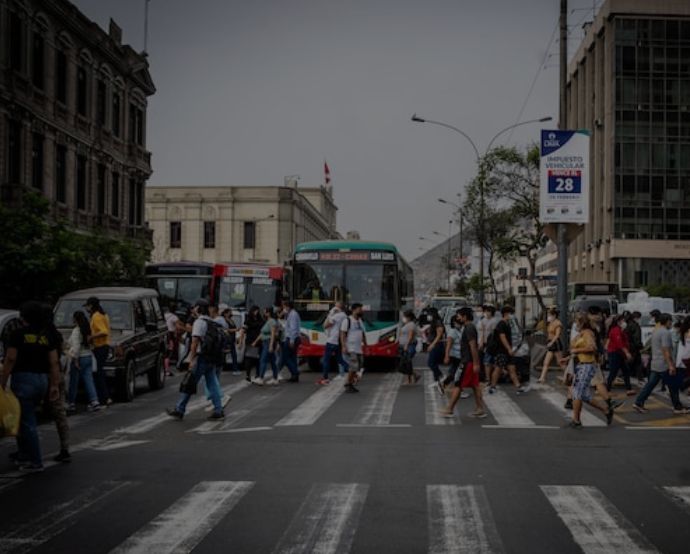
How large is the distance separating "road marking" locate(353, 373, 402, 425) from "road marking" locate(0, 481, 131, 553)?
20.3ft

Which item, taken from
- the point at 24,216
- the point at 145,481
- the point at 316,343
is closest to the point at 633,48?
the point at 316,343

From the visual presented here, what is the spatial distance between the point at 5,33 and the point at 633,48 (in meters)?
49.9

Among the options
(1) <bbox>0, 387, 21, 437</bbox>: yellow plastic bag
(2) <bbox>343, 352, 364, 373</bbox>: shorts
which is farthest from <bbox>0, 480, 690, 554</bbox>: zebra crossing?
(2) <bbox>343, 352, 364, 373</bbox>: shorts

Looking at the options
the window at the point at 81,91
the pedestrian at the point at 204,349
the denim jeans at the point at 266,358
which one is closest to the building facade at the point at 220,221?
the window at the point at 81,91

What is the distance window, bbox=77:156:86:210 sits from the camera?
38906 mm

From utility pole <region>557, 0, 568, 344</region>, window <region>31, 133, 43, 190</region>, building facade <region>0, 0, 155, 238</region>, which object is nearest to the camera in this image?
utility pole <region>557, 0, 568, 344</region>

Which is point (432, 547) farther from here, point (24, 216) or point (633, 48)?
point (633, 48)

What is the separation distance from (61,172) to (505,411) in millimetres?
25233

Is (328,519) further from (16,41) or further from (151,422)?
(16,41)

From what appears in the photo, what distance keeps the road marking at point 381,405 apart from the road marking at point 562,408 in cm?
290

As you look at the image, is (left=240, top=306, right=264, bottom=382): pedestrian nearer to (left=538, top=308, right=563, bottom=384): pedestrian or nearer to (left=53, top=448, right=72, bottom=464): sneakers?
(left=538, top=308, right=563, bottom=384): pedestrian

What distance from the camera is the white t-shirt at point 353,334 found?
20720mm

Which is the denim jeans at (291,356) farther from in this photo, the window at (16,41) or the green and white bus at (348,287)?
the window at (16,41)

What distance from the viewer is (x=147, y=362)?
64.4 ft
